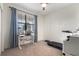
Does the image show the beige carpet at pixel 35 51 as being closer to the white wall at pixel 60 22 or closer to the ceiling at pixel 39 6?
the white wall at pixel 60 22

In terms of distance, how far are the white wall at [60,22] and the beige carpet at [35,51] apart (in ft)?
0.61

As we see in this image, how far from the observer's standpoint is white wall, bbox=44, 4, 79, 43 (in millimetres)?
1378

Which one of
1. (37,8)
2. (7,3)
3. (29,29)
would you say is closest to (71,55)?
(29,29)

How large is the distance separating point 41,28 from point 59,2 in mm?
558

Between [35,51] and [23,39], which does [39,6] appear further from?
[35,51]

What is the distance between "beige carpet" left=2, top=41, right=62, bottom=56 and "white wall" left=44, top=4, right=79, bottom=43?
19 cm

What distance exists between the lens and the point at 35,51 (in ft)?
4.80

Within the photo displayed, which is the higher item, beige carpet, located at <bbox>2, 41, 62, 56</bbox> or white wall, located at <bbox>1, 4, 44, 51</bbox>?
white wall, located at <bbox>1, 4, 44, 51</bbox>

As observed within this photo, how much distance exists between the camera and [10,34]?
56.7 inches

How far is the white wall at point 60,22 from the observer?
1.38 m

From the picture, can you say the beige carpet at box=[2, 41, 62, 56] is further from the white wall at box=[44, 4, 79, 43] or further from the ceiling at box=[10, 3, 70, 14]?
the ceiling at box=[10, 3, 70, 14]

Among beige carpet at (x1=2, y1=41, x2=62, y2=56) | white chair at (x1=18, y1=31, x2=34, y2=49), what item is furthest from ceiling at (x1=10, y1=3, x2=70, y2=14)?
beige carpet at (x1=2, y1=41, x2=62, y2=56)

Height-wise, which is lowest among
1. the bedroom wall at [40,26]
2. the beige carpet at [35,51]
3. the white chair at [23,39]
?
the beige carpet at [35,51]

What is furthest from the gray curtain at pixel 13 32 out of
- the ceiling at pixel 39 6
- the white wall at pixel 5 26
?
the ceiling at pixel 39 6
